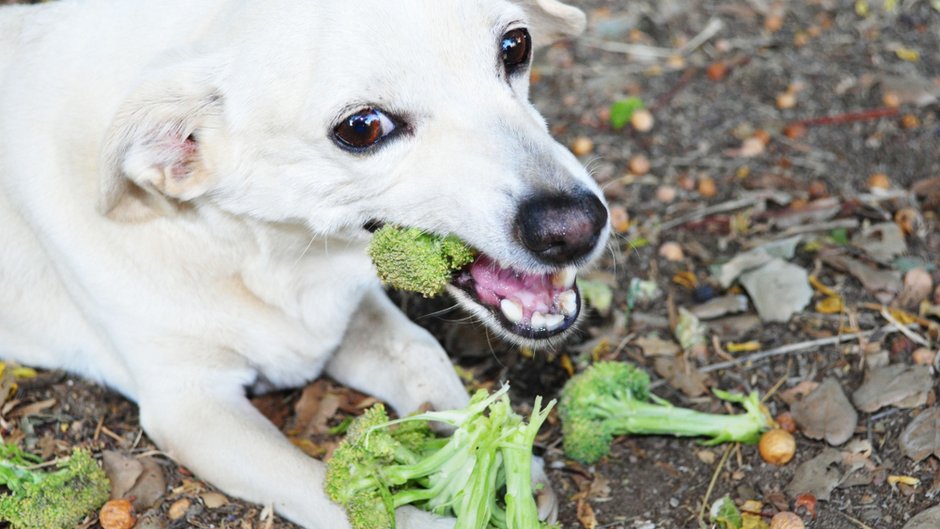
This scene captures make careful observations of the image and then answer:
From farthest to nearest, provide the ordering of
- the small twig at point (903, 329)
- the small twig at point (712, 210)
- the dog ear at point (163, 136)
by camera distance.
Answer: the small twig at point (712, 210) → the small twig at point (903, 329) → the dog ear at point (163, 136)

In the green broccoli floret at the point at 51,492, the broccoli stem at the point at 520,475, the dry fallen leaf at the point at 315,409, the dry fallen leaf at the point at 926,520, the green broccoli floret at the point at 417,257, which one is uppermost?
the green broccoli floret at the point at 417,257

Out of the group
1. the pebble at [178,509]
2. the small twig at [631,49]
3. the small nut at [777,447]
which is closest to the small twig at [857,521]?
the small nut at [777,447]

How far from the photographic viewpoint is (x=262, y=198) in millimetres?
3217

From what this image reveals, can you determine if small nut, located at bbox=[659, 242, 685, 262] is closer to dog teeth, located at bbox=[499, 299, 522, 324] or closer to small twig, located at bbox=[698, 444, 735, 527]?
small twig, located at bbox=[698, 444, 735, 527]

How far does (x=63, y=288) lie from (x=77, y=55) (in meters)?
0.91

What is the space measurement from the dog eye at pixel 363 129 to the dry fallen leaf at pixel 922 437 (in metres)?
1.98

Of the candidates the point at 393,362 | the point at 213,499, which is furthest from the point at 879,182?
the point at 213,499

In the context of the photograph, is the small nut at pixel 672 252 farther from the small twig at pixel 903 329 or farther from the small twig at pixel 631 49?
the small twig at pixel 631 49

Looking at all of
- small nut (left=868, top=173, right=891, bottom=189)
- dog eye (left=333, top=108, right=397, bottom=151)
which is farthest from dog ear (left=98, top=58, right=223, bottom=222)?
small nut (left=868, top=173, right=891, bottom=189)

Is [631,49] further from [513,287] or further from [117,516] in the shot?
[117,516]

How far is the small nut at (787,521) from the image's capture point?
3250 millimetres

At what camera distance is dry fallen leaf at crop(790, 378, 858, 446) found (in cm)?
359

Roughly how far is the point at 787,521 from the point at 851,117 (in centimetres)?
277

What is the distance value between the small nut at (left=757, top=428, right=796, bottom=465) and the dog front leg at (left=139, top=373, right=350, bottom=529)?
1428 millimetres
